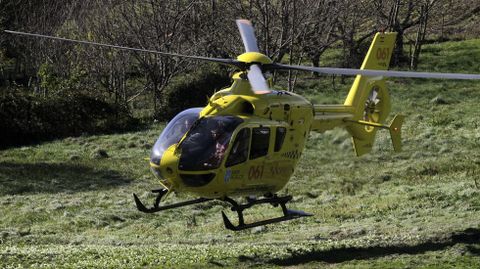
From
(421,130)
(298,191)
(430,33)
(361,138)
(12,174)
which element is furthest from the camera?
(430,33)

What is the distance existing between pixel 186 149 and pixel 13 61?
50073 mm

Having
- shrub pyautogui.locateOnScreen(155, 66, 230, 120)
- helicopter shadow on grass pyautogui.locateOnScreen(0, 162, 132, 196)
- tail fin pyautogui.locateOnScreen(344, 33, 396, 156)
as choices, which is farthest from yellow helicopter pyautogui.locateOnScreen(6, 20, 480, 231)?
shrub pyautogui.locateOnScreen(155, 66, 230, 120)

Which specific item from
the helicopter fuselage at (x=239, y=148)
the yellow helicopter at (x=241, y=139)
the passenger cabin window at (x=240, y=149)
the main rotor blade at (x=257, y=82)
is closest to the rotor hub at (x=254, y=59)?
the yellow helicopter at (x=241, y=139)

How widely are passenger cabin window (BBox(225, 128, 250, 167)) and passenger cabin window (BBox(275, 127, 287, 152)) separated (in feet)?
3.67

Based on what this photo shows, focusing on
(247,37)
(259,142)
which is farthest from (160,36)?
(259,142)

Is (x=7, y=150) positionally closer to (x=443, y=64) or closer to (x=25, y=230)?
(x=25, y=230)

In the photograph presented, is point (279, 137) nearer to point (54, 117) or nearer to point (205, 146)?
point (205, 146)

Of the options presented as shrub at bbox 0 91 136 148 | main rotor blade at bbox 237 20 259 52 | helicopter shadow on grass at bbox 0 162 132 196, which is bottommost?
helicopter shadow on grass at bbox 0 162 132 196

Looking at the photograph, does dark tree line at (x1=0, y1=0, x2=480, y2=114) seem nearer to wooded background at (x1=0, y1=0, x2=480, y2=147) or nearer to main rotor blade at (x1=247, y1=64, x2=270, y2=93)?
wooded background at (x1=0, y1=0, x2=480, y2=147)

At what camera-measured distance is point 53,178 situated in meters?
30.8

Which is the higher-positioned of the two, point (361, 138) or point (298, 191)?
point (361, 138)

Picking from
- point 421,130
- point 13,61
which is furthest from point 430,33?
point 13,61

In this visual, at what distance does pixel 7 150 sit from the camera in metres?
37.7

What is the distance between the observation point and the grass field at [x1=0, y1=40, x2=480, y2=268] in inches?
658
